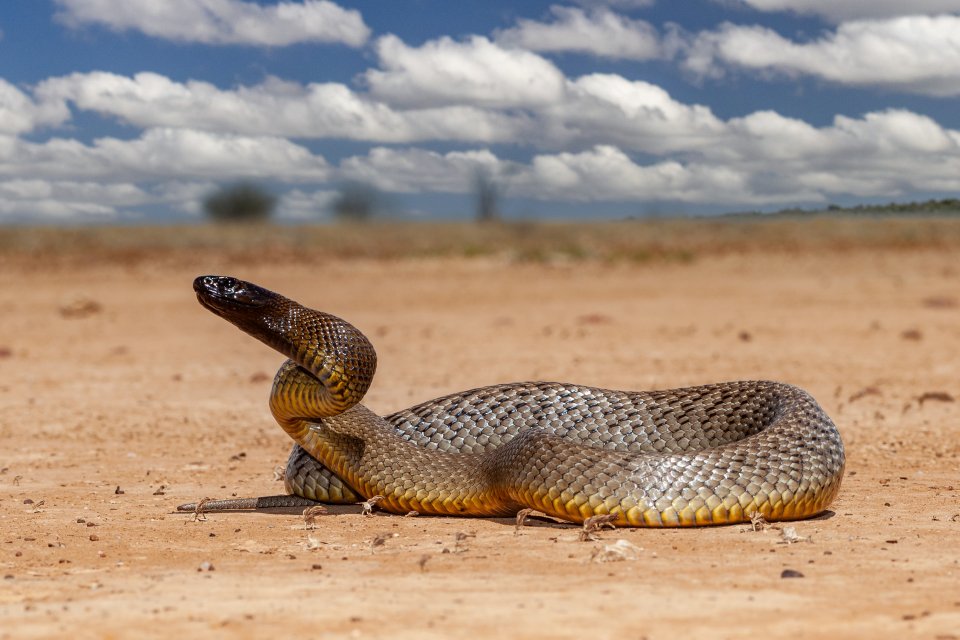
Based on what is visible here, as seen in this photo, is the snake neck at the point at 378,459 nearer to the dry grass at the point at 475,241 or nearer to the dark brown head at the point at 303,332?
the dark brown head at the point at 303,332

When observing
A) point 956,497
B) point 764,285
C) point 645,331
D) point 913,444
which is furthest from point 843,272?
point 956,497

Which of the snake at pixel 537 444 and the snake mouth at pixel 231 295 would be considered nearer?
the snake at pixel 537 444

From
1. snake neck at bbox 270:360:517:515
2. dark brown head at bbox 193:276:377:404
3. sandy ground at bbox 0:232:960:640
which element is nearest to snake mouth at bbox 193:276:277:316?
dark brown head at bbox 193:276:377:404

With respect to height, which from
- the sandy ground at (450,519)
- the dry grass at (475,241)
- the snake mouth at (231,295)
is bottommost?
the sandy ground at (450,519)

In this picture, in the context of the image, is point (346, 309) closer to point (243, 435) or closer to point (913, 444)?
point (243, 435)

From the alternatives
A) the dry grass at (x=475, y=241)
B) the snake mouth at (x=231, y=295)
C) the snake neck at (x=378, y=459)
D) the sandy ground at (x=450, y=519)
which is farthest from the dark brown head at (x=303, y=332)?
the dry grass at (x=475, y=241)

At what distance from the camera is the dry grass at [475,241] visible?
106ft

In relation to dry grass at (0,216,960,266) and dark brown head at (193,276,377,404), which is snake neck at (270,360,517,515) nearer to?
dark brown head at (193,276,377,404)

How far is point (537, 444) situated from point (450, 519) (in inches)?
33.1

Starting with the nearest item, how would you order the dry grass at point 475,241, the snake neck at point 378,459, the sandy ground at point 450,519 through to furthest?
the sandy ground at point 450,519, the snake neck at point 378,459, the dry grass at point 475,241

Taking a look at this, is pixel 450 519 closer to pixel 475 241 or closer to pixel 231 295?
pixel 231 295

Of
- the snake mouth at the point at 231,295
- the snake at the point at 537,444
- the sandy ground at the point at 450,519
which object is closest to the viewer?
the sandy ground at the point at 450,519

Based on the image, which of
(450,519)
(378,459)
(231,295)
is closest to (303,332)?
(231,295)

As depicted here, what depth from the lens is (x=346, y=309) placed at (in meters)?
24.6
